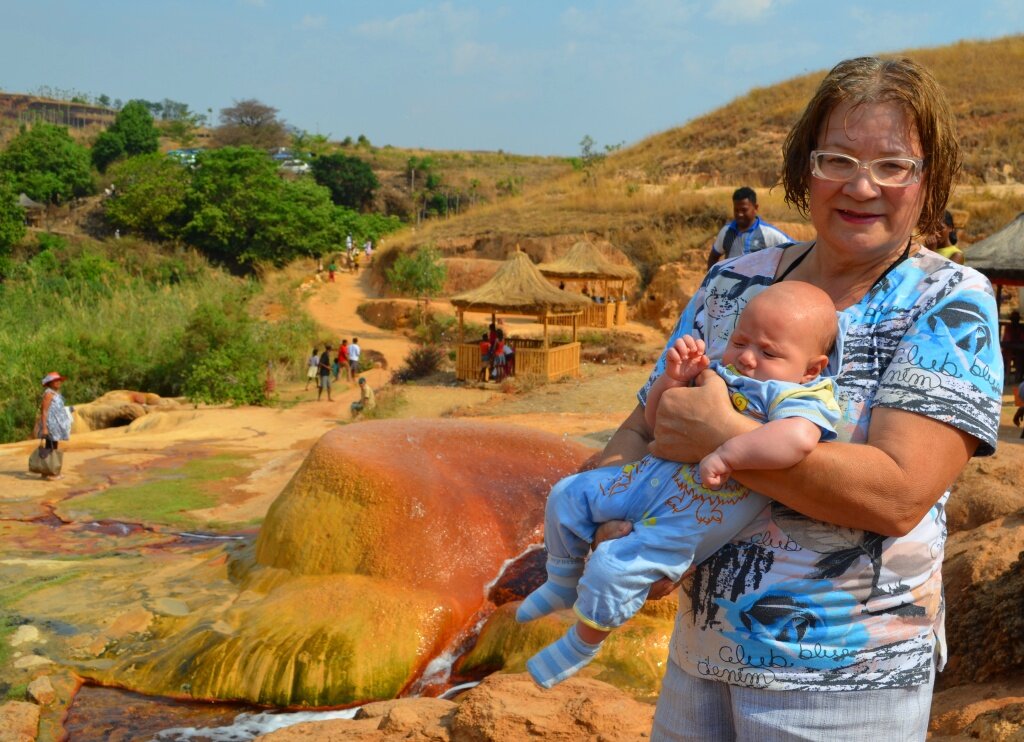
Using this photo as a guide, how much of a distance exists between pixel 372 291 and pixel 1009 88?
20.1m

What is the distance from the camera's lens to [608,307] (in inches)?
876

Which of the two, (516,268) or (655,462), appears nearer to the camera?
(655,462)

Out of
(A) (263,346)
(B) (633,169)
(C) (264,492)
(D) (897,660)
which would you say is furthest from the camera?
(B) (633,169)

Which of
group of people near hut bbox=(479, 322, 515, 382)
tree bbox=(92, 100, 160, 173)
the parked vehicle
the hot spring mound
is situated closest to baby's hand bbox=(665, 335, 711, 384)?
the hot spring mound

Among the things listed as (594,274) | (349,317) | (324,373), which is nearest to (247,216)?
(349,317)

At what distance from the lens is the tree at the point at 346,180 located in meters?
42.6

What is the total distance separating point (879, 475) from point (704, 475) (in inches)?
9.2

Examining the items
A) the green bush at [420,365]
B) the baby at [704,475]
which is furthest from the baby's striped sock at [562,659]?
the green bush at [420,365]

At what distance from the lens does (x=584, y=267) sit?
22.0 m

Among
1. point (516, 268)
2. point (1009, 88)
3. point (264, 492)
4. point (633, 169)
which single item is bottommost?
point (264, 492)

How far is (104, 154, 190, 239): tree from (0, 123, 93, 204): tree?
261 inches

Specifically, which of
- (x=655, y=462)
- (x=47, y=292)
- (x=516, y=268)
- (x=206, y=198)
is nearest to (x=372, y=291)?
(x=206, y=198)

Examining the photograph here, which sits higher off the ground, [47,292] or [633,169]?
[633,169]

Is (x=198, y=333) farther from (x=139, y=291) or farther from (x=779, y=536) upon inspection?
(x=779, y=536)
